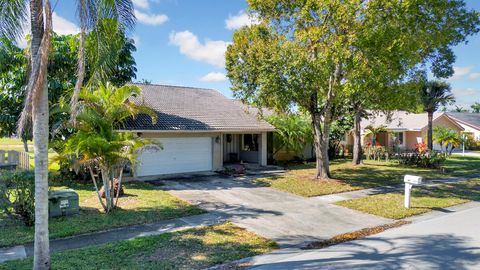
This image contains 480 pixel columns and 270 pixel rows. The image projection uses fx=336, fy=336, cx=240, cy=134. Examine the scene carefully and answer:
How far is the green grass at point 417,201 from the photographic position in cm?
1153

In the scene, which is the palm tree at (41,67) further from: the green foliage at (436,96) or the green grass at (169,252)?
the green foliage at (436,96)

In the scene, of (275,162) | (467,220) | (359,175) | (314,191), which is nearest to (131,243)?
(314,191)

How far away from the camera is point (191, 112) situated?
21.0m

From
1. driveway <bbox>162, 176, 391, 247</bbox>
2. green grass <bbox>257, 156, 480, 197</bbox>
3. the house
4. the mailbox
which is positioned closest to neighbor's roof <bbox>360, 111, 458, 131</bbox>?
green grass <bbox>257, 156, 480, 197</bbox>

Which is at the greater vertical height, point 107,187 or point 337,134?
point 337,134

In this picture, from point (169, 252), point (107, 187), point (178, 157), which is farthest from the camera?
point (178, 157)

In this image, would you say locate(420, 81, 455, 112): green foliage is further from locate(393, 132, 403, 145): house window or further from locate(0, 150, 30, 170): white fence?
locate(0, 150, 30, 170): white fence

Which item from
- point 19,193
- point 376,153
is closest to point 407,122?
point 376,153

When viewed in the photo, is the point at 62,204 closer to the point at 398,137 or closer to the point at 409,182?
the point at 409,182

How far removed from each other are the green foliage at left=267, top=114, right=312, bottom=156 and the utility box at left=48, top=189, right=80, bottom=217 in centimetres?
1514

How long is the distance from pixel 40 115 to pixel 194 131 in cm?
1261

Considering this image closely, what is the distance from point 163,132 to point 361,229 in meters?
11.4

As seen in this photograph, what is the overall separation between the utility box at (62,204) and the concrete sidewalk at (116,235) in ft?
6.45

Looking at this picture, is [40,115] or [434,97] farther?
[434,97]
